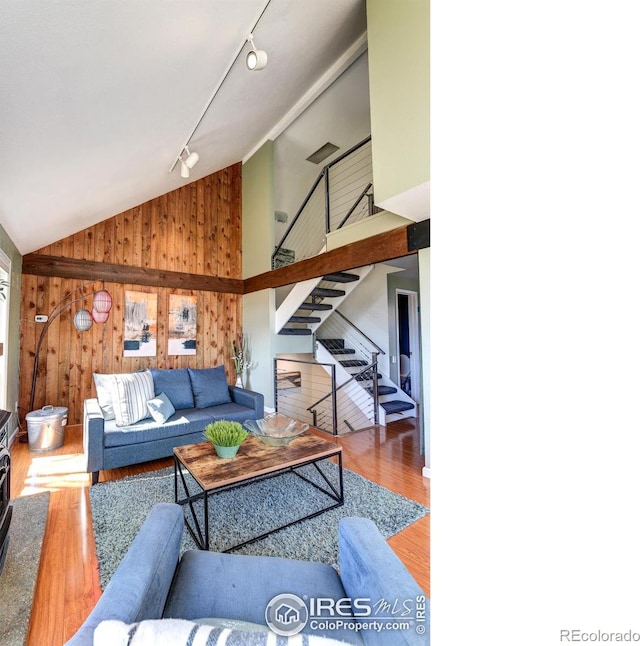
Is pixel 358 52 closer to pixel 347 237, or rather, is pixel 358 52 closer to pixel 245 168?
pixel 347 237

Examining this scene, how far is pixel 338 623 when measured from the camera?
1013 millimetres

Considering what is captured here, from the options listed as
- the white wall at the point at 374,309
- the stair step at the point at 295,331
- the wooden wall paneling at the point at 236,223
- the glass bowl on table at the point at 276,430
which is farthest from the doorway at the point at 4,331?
the white wall at the point at 374,309

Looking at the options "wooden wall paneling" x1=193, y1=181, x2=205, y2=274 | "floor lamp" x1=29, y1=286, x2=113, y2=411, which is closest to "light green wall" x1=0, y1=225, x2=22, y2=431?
"floor lamp" x1=29, y1=286, x2=113, y2=411

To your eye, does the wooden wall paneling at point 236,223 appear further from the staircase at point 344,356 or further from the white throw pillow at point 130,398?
the white throw pillow at point 130,398

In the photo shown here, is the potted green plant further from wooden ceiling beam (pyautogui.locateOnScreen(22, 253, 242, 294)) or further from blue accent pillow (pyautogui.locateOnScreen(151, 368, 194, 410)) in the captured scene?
wooden ceiling beam (pyautogui.locateOnScreen(22, 253, 242, 294))

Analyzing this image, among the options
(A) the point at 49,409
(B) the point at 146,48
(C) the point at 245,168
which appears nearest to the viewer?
(B) the point at 146,48

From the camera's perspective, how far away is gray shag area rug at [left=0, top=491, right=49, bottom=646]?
145 cm

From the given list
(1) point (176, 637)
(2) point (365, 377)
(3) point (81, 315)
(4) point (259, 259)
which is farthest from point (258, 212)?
(1) point (176, 637)

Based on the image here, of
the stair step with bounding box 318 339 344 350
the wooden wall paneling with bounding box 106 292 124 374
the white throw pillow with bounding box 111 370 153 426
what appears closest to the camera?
the white throw pillow with bounding box 111 370 153 426

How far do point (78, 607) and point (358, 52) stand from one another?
5243 millimetres

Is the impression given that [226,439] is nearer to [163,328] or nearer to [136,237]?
[163,328]

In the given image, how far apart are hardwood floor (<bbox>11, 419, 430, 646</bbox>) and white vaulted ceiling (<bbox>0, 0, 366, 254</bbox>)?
2.36m
